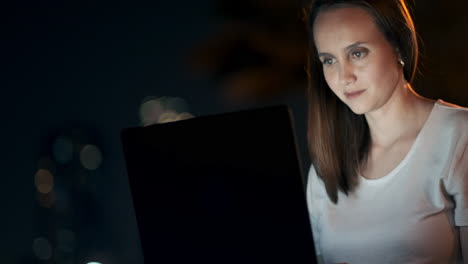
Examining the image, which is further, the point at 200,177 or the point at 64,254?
the point at 64,254

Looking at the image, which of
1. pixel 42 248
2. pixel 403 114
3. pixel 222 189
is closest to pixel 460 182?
pixel 403 114

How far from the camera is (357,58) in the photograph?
1296mm

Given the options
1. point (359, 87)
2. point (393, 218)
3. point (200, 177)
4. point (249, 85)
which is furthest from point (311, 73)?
point (249, 85)

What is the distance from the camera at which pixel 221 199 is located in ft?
2.95

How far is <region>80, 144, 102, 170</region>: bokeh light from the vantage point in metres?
2.28

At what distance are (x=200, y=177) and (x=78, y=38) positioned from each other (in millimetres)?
1549

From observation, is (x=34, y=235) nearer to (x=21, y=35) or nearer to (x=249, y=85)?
(x=21, y=35)

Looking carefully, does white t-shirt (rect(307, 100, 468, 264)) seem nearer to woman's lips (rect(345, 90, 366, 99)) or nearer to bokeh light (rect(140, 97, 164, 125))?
woman's lips (rect(345, 90, 366, 99))

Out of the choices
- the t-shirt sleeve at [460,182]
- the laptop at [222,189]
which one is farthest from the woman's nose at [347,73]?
the laptop at [222,189]

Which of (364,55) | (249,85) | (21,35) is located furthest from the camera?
(249,85)

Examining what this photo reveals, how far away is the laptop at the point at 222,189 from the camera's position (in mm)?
854

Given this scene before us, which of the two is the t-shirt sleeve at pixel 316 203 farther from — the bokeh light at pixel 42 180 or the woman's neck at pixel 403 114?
the bokeh light at pixel 42 180

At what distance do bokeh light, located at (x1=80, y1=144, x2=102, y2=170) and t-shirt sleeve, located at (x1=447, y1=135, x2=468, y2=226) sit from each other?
4.79 feet

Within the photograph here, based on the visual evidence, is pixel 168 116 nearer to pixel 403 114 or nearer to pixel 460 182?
pixel 403 114
